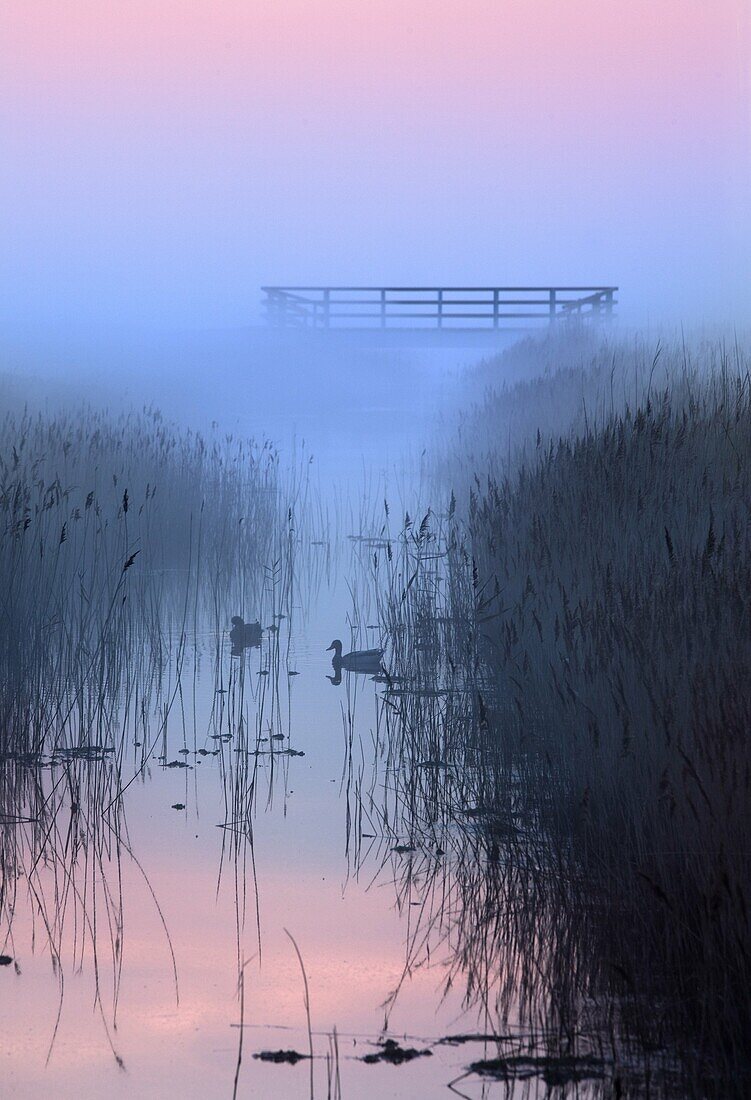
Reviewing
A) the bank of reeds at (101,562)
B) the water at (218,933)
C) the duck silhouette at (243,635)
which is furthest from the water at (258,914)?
the duck silhouette at (243,635)

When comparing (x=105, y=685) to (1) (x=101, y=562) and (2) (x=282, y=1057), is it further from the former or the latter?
(2) (x=282, y=1057)

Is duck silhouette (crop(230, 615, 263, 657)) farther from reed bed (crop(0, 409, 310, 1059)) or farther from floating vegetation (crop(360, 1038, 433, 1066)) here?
floating vegetation (crop(360, 1038, 433, 1066))

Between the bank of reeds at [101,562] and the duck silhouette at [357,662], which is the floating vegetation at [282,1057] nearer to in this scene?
the bank of reeds at [101,562]

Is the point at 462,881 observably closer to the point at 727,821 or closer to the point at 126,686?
the point at 727,821

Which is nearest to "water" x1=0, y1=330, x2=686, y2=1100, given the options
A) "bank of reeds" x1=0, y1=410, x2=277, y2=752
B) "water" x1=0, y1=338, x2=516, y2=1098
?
"water" x1=0, y1=338, x2=516, y2=1098

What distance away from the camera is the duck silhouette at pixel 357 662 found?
6598mm

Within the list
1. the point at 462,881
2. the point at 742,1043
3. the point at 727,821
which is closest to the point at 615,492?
the point at 462,881

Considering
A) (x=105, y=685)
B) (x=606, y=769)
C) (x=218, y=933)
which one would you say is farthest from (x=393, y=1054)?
(x=105, y=685)

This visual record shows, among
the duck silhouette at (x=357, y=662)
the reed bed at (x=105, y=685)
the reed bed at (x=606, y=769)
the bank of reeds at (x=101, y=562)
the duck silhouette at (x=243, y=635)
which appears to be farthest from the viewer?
the duck silhouette at (x=243, y=635)

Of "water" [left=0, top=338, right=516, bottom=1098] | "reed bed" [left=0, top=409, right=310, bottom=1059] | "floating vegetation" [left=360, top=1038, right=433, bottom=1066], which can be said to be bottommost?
"floating vegetation" [left=360, top=1038, right=433, bottom=1066]

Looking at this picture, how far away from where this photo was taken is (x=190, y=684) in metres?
6.38

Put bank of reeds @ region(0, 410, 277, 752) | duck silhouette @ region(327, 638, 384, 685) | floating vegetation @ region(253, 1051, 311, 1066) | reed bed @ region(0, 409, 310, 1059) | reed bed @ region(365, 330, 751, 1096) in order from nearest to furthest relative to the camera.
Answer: floating vegetation @ region(253, 1051, 311, 1066)
reed bed @ region(365, 330, 751, 1096)
reed bed @ region(0, 409, 310, 1059)
bank of reeds @ region(0, 410, 277, 752)
duck silhouette @ region(327, 638, 384, 685)

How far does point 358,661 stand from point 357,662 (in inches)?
0.4

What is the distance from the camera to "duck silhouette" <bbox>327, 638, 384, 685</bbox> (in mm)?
6598
